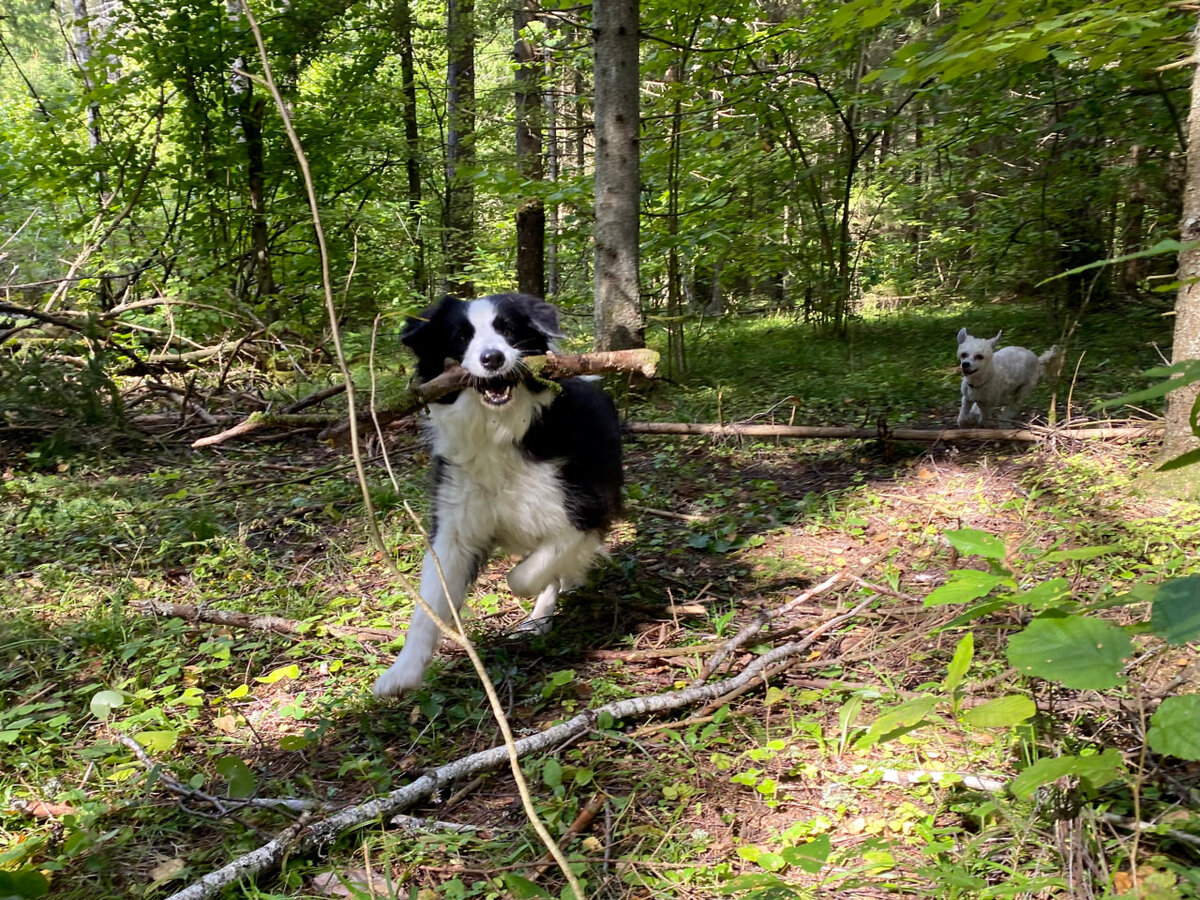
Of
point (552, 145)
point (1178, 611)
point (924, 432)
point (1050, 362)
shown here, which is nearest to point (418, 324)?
point (1178, 611)

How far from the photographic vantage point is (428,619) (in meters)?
3.12

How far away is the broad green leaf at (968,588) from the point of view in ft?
5.18

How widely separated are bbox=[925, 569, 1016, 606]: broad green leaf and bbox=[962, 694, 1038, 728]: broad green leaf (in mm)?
242

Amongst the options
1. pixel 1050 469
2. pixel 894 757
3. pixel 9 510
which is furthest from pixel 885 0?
pixel 9 510

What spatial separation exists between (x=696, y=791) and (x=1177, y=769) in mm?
1227

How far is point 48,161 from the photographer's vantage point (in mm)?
8406

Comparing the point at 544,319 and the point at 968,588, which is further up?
the point at 544,319

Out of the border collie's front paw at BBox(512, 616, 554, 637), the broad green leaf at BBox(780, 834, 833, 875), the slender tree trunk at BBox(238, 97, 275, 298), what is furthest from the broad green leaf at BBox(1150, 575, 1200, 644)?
the slender tree trunk at BBox(238, 97, 275, 298)

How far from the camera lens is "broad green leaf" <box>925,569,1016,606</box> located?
62.2 inches

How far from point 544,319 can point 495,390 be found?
52 cm

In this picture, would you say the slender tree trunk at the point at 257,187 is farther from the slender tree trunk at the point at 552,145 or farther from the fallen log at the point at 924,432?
the fallen log at the point at 924,432

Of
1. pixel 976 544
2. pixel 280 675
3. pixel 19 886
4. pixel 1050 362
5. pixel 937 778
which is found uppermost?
pixel 1050 362

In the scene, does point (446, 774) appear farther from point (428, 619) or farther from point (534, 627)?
point (534, 627)

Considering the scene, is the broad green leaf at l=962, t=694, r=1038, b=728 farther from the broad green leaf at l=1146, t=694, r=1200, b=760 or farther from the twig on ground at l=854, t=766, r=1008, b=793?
the twig on ground at l=854, t=766, r=1008, b=793
